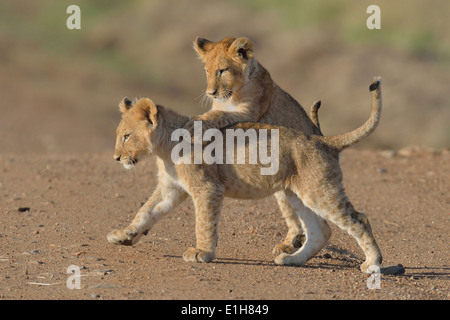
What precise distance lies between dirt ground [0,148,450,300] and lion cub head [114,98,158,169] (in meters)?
1.03

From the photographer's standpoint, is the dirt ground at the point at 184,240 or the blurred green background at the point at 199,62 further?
the blurred green background at the point at 199,62

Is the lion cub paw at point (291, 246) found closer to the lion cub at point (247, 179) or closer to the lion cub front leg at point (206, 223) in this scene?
the lion cub at point (247, 179)

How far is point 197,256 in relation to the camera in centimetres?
831

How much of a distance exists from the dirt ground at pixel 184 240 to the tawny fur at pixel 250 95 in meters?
0.62

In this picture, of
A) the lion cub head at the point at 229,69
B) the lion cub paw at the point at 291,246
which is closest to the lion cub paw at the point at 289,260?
the lion cub paw at the point at 291,246

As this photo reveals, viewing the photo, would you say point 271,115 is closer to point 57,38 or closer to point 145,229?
point 145,229

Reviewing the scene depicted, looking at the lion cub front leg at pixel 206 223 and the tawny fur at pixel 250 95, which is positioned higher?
the tawny fur at pixel 250 95

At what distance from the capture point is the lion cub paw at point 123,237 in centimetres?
879

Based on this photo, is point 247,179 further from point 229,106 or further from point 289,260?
point 229,106

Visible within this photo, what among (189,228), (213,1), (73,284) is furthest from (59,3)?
(73,284)

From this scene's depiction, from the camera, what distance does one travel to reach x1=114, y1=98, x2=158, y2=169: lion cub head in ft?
28.0

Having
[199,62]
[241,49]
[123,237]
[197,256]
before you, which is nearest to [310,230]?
→ [197,256]

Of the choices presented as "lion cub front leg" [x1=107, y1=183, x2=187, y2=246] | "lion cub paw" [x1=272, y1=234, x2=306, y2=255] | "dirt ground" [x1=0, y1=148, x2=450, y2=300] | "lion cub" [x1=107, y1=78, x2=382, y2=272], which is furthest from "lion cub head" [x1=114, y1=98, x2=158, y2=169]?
"lion cub paw" [x1=272, y1=234, x2=306, y2=255]

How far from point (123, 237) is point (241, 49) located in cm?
256
